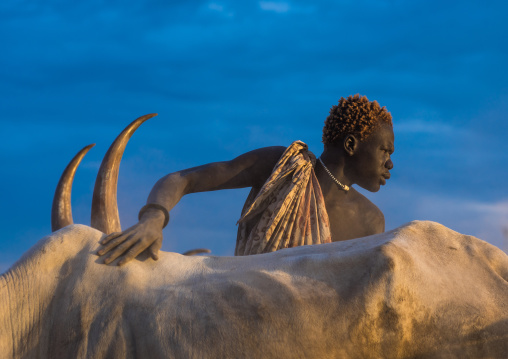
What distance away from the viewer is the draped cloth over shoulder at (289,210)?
3848 millimetres

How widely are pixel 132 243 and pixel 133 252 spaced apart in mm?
44

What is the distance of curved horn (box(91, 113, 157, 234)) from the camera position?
3465 mm

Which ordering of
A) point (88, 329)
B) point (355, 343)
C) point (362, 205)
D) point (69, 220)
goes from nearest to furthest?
Result: 1. point (355, 343)
2. point (88, 329)
3. point (69, 220)
4. point (362, 205)

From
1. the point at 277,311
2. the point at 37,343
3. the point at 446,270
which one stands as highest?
the point at 446,270

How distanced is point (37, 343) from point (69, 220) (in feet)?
3.03

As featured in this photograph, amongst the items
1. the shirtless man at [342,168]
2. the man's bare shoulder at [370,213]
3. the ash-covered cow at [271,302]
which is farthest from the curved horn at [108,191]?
the man's bare shoulder at [370,213]

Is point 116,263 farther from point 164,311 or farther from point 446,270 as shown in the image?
point 446,270

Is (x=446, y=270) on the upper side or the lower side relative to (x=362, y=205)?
lower

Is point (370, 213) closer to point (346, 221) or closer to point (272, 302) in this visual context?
point (346, 221)

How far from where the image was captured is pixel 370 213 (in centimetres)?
444

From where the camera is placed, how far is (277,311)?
2.42 metres

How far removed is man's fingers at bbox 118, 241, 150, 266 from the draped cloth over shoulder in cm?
115

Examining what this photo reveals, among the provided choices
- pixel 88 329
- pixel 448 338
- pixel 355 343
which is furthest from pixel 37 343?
pixel 448 338

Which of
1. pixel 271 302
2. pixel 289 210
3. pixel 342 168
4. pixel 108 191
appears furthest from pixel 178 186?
pixel 271 302
